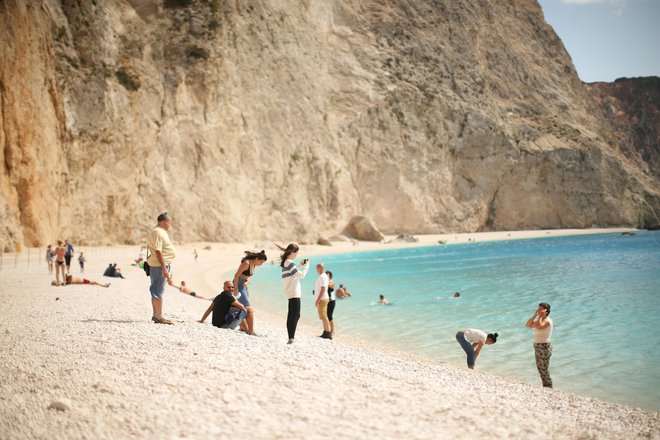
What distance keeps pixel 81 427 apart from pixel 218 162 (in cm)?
3781

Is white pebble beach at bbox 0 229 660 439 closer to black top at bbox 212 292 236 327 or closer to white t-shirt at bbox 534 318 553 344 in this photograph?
black top at bbox 212 292 236 327

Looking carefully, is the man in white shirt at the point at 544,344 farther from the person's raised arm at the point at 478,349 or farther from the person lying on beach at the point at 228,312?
the person lying on beach at the point at 228,312

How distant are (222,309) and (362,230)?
40.4 meters

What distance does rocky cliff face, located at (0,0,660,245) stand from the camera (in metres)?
30.4

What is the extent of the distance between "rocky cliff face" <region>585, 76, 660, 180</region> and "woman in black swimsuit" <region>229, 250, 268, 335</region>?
11283cm

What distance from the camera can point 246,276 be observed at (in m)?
7.63

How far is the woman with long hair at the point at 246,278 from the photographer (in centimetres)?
740

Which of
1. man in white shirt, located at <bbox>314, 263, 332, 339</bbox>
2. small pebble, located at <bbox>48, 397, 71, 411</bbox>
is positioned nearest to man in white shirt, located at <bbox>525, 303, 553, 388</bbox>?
man in white shirt, located at <bbox>314, 263, 332, 339</bbox>

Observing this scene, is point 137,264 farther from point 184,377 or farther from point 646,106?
point 646,106

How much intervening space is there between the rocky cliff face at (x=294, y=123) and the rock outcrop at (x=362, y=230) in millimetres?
2614

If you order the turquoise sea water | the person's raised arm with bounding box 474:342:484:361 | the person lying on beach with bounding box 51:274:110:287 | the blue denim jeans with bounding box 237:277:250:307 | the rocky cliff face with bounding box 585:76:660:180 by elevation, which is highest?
the rocky cliff face with bounding box 585:76:660:180

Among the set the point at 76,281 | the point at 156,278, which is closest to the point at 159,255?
the point at 156,278

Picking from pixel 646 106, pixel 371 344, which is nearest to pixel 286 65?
pixel 371 344

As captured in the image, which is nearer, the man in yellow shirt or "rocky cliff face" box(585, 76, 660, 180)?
the man in yellow shirt
